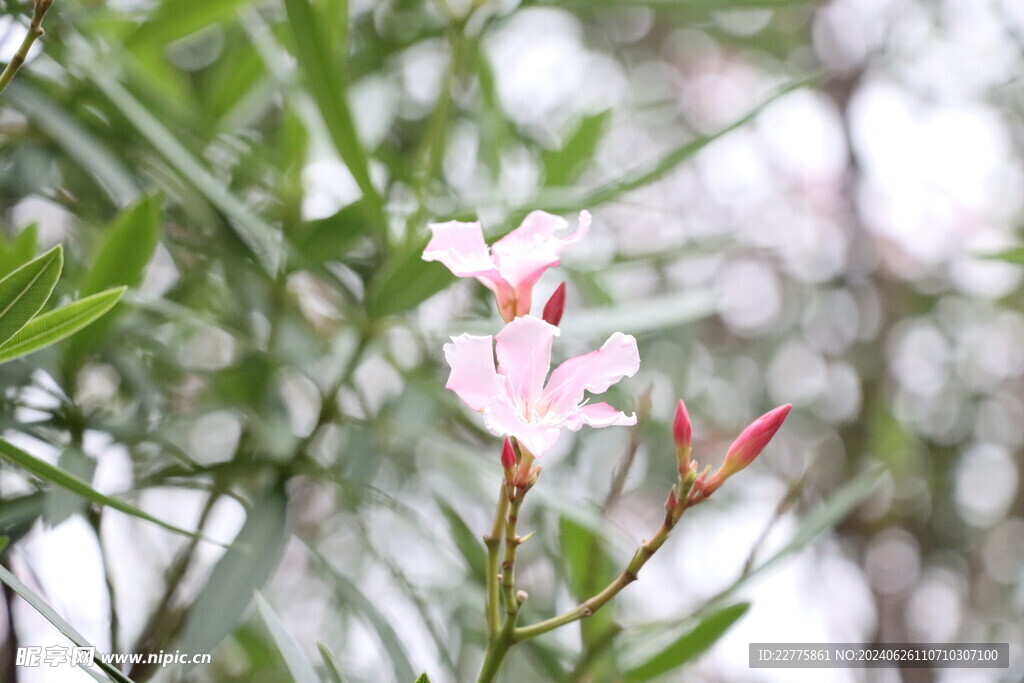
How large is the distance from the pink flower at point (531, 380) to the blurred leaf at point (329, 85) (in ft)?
0.99

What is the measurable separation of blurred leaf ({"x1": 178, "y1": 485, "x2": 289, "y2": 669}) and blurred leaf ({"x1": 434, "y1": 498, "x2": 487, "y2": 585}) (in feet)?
0.54

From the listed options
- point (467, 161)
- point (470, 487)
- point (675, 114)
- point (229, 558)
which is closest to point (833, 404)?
point (675, 114)

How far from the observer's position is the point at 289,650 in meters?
0.45

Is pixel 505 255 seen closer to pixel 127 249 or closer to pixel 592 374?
pixel 592 374

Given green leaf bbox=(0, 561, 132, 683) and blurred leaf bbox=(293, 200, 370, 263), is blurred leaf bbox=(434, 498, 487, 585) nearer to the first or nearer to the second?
blurred leaf bbox=(293, 200, 370, 263)

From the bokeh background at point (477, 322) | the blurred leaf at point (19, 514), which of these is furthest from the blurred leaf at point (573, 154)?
the blurred leaf at point (19, 514)

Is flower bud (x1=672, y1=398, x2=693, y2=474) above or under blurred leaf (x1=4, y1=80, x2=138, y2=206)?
under

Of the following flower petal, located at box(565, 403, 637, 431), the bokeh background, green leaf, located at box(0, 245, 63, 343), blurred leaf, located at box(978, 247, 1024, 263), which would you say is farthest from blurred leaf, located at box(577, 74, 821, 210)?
green leaf, located at box(0, 245, 63, 343)

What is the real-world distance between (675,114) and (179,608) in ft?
4.36

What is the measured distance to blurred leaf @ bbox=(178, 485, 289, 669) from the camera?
551 millimetres

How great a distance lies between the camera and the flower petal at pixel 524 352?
40 cm

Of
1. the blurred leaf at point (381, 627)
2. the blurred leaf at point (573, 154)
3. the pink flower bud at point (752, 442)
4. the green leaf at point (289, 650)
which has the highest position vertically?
the green leaf at point (289, 650)

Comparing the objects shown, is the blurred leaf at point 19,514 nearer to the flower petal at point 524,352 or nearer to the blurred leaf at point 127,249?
the blurred leaf at point 127,249

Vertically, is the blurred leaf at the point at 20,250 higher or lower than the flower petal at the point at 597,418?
higher
